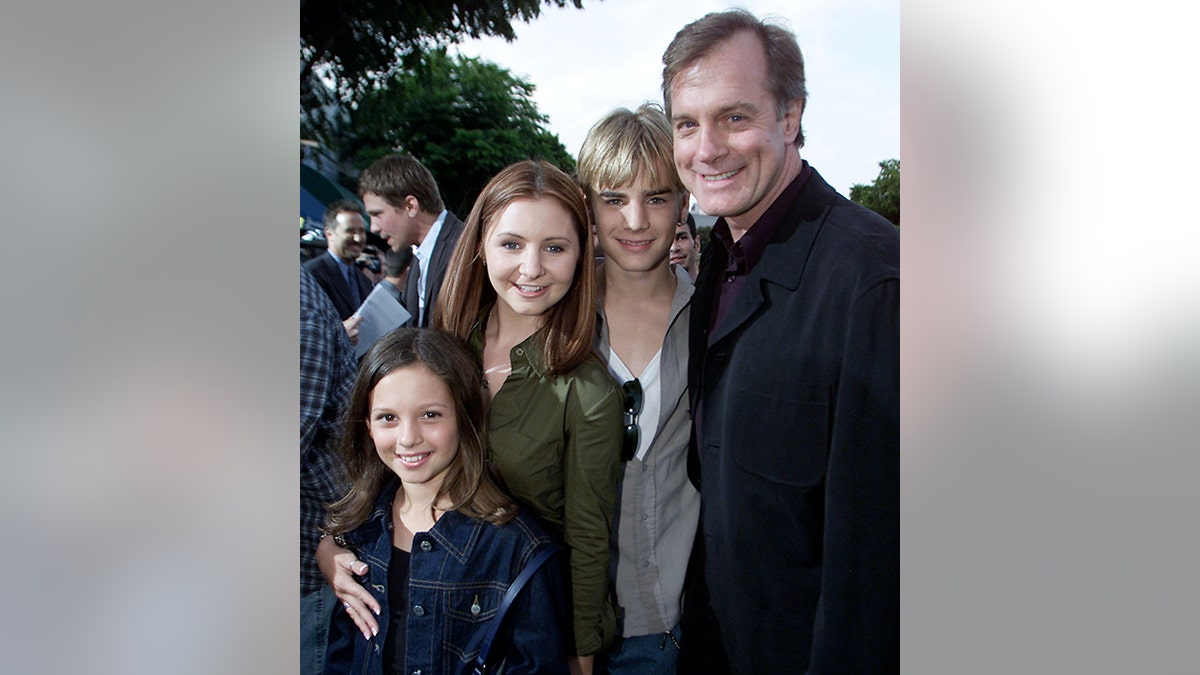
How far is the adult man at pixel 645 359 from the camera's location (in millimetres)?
2379

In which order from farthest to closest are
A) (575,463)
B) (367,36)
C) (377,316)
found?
(367,36)
(377,316)
(575,463)

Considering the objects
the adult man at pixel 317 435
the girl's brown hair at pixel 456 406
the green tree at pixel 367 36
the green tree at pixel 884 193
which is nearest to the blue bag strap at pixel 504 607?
the girl's brown hair at pixel 456 406

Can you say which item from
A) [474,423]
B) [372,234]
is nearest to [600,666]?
A: [474,423]

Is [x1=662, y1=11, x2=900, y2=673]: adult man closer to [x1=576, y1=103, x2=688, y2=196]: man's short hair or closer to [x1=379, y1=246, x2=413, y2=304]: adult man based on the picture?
[x1=576, y1=103, x2=688, y2=196]: man's short hair

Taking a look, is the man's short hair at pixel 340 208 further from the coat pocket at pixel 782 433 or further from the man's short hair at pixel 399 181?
the coat pocket at pixel 782 433

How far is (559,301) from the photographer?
2.43 meters

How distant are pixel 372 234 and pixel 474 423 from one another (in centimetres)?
58

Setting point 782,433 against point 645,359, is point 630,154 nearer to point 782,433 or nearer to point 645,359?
point 645,359

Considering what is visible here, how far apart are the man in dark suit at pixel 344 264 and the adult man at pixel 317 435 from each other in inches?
1.2

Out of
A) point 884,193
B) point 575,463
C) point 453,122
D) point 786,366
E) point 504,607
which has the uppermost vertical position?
point 453,122

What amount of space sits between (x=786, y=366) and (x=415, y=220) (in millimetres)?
1034

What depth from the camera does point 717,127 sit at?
2377mm

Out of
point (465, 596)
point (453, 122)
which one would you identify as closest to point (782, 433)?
point (465, 596)
